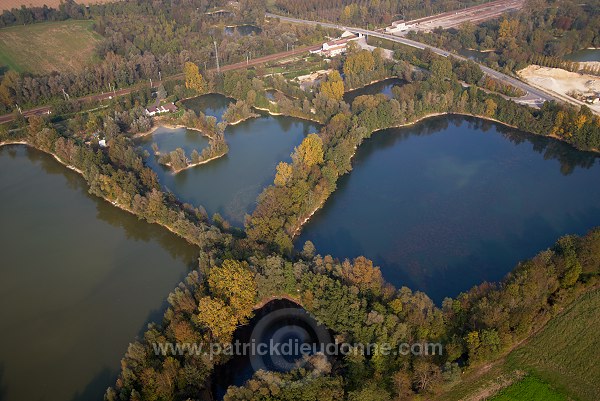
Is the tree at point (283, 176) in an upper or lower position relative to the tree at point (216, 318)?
upper

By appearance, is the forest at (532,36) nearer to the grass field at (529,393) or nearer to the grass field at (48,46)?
the grass field at (529,393)

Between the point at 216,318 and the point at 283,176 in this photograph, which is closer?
the point at 216,318

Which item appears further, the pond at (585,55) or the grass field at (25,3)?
Result: the grass field at (25,3)

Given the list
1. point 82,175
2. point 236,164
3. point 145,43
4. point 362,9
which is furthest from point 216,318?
point 362,9

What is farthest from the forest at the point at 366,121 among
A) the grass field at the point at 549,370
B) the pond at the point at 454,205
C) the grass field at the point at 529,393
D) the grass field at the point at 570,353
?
the grass field at the point at 570,353

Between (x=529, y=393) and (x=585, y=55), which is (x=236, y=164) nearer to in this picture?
(x=529, y=393)

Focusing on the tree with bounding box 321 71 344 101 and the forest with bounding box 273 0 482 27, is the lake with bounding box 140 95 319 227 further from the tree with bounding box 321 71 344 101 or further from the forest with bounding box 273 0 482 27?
the forest with bounding box 273 0 482 27

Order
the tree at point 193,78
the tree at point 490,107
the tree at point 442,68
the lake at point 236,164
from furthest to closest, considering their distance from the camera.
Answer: the tree at point 442,68 < the tree at point 193,78 < the tree at point 490,107 < the lake at point 236,164
